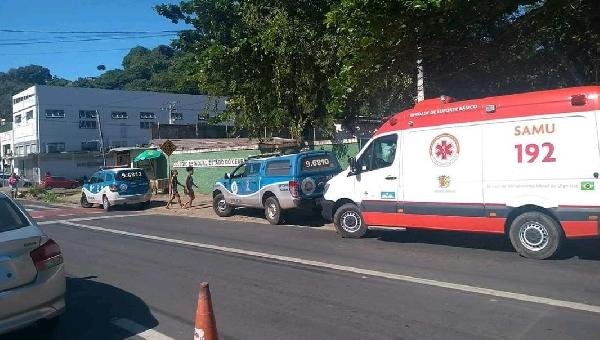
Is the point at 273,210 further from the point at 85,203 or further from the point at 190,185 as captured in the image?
the point at 85,203

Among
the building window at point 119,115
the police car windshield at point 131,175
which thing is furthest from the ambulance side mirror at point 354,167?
the building window at point 119,115

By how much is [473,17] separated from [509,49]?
2864 millimetres

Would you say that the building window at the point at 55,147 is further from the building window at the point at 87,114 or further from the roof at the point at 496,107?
the roof at the point at 496,107

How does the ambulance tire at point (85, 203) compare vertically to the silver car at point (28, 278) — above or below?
below

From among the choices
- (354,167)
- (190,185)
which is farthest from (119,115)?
(354,167)

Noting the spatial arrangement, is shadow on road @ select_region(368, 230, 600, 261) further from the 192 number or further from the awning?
the awning

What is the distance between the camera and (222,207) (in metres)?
17.6

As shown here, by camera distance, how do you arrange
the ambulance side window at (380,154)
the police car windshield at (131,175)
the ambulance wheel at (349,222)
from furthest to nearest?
the police car windshield at (131,175) < the ambulance wheel at (349,222) < the ambulance side window at (380,154)

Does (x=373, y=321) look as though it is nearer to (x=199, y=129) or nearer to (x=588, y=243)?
(x=588, y=243)

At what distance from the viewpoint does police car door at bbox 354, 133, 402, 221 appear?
1053 cm

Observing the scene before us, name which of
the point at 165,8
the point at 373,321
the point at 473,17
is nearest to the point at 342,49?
the point at 473,17

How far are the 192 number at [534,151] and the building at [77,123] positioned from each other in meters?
48.2

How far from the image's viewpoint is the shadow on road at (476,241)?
8.99 metres

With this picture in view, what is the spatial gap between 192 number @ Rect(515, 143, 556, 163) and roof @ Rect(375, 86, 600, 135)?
0.49 metres
